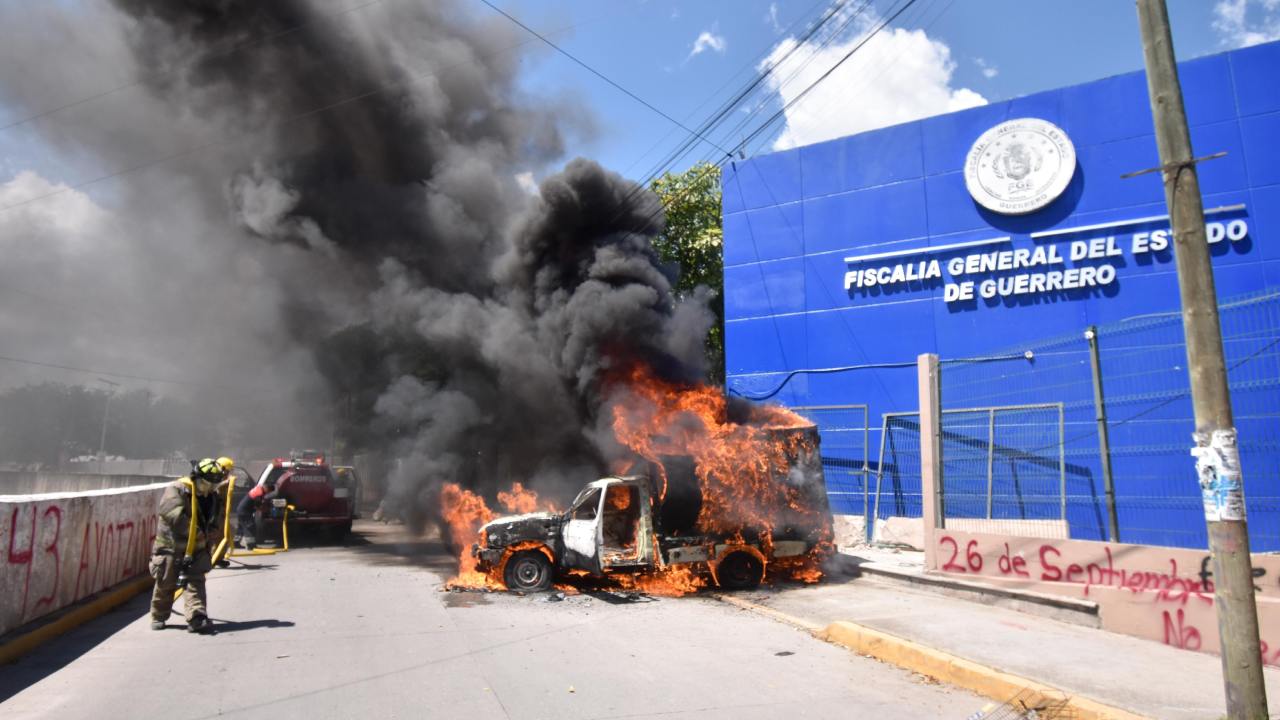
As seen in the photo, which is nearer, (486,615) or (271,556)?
(486,615)

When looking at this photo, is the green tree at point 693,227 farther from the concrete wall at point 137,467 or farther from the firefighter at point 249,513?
the concrete wall at point 137,467

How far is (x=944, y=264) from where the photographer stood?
14.8m

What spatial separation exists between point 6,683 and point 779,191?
15.1 metres

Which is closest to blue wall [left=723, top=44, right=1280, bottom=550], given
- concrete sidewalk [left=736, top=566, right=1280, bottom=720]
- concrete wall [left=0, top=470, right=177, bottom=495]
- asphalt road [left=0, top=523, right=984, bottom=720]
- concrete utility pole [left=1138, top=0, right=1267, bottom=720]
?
concrete sidewalk [left=736, top=566, right=1280, bottom=720]

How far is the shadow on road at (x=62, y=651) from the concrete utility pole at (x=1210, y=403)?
7.75m

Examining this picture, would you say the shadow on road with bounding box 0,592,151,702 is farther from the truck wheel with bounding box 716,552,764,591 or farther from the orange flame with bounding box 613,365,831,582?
the truck wheel with bounding box 716,552,764,591

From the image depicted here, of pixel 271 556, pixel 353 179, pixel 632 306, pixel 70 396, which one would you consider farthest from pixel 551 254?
pixel 70 396

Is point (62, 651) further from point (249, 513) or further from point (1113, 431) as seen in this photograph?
point (1113, 431)

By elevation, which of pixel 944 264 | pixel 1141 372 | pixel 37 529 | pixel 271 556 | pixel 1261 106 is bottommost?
pixel 271 556

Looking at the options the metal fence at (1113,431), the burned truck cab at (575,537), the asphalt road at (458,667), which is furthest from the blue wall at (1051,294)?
the burned truck cab at (575,537)

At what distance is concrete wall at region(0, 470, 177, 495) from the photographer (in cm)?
2470

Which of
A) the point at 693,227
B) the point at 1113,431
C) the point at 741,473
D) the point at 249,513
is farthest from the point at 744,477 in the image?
the point at 693,227

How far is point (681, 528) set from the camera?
10.0 meters

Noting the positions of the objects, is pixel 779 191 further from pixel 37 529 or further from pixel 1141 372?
pixel 37 529
